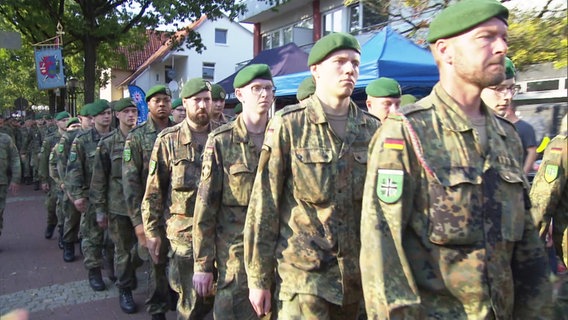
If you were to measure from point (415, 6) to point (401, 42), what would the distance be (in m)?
3.14

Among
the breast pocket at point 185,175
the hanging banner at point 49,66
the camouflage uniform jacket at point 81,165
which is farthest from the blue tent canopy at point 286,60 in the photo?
the hanging banner at point 49,66

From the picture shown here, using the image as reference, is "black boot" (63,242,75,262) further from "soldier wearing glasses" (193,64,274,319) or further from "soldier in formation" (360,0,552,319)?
"soldier in formation" (360,0,552,319)

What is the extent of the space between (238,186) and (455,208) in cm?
188

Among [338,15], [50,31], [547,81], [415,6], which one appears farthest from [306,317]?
[50,31]

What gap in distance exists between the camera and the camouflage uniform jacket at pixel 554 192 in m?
3.39

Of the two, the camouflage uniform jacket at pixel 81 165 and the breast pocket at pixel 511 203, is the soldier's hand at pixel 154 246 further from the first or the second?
the breast pocket at pixel 511 203

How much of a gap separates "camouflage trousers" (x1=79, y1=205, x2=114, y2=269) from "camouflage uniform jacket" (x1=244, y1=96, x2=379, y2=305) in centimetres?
397

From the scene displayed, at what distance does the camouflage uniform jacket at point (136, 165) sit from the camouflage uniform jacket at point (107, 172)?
669 mm

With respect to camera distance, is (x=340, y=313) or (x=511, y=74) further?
(x=511, y=74)

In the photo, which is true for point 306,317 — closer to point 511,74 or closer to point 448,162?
point 448,162

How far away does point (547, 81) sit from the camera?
7.71 metres

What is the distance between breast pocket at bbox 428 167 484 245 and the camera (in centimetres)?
180

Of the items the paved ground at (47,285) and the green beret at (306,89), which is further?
the green beret at (306,89)

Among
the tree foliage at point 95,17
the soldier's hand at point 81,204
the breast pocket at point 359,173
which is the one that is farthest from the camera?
the tree foliage at point 95,17
